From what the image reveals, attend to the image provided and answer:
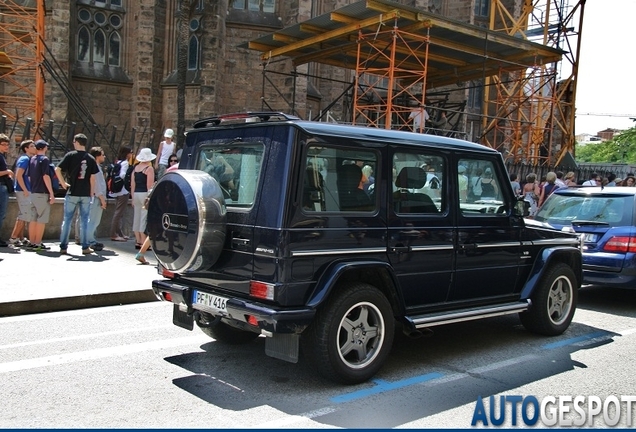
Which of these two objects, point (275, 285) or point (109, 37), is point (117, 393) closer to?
point (275, 285)

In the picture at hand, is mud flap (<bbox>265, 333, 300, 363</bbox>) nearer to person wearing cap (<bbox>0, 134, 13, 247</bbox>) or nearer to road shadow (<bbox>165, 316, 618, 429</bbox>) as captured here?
road shadow (<bbox>165, 316, 618, 429</bbox>)

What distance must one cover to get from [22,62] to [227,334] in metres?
20.1

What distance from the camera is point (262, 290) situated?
15.1 ft

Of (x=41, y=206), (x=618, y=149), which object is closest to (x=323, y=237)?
(x=41, y=206)

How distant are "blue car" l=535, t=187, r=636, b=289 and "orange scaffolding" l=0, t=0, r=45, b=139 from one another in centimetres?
1691

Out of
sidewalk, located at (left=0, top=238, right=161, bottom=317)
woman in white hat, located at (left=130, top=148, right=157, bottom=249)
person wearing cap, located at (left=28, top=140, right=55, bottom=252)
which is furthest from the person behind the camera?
woman in white hat, located at (left=130, top=148, right=157, bottom=249)

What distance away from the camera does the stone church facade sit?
2020 centimetres

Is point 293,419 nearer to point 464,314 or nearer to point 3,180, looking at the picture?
point 464,314

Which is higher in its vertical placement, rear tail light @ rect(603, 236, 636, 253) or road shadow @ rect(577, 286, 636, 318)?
rear tail light @ rect(603, 236, 636, 253)

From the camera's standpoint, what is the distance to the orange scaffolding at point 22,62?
19594mm

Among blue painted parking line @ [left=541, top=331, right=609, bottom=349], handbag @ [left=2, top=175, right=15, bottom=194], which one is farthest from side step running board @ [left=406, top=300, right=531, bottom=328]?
handbag @ [left=2, top=175, right=15, bottom=194]

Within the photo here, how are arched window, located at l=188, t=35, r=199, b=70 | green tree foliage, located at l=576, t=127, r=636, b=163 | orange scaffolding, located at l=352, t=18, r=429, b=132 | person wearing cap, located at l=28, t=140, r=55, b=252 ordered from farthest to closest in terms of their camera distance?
1. green tree foliage, located at l=576, t=127, r=636, b=163
2. arched window, located at l=188, t=35, r=199, b=70
3. orange scaffolding, located at l=352, t=18, r=429, b=132
4. person wearing cap, located at l=28, t=140, r=55, b=252

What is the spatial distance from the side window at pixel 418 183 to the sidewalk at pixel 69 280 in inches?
168

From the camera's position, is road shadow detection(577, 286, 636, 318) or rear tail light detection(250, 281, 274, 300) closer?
rear tail light detection(250, 281, 274, 300)
